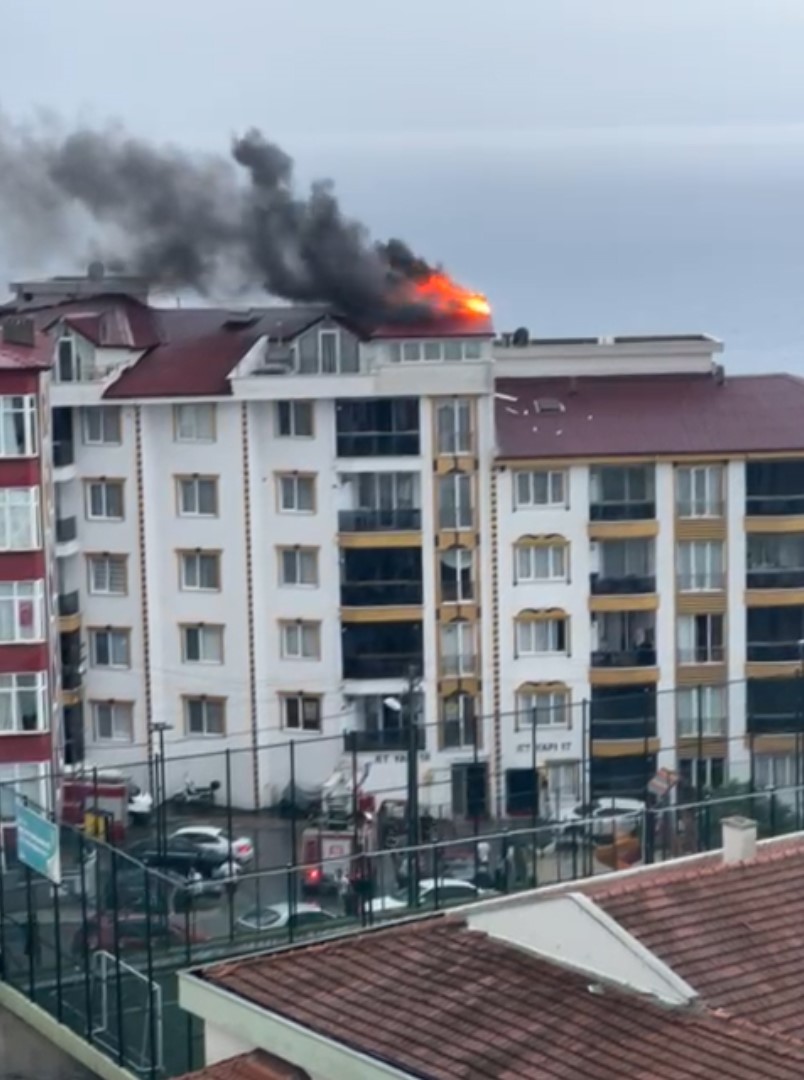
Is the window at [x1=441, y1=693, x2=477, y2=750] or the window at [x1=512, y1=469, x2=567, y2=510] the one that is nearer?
the window at [x1=441, y1=693, x2=477, y2=750]

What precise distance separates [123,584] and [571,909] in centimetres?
1680

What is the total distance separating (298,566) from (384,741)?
84.8 inches

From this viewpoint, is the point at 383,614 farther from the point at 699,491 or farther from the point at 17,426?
the point at 17,426

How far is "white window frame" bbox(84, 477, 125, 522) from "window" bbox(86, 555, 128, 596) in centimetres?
43

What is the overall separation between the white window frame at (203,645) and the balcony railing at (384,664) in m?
1.54

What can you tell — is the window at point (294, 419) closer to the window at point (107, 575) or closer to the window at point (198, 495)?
the window at point (198, 495)

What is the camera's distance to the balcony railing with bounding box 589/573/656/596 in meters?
26.8

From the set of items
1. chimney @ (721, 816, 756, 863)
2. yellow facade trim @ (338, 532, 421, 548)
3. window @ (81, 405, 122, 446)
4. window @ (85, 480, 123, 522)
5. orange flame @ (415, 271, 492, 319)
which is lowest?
chimney @ (721, 816, 756, 863)

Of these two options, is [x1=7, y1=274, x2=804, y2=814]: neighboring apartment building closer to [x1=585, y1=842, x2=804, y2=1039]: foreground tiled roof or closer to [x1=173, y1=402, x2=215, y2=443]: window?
[x1=173, y1=402, x2=215, y2=443]: window

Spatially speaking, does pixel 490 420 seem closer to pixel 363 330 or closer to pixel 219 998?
pixel 363 330

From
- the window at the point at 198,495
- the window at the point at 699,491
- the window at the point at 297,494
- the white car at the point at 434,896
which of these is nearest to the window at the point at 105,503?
the window at the point at 198,495

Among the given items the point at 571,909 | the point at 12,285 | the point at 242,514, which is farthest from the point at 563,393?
the point at 571,909

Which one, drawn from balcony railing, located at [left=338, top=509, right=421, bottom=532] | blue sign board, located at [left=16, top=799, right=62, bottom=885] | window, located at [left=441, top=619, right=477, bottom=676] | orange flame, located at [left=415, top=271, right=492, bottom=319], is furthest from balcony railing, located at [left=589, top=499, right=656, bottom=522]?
blue sign board, located at [left=16, top=799, right=62, bottom=885]

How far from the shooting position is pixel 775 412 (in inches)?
1075
